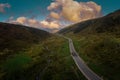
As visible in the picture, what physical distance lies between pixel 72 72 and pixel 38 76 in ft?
51.6

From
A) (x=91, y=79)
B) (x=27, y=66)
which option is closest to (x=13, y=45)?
(x=27, y=66)

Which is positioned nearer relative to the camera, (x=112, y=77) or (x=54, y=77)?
(x=112, y=77)

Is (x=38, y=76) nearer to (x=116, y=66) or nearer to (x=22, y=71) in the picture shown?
(x=22, y=71)

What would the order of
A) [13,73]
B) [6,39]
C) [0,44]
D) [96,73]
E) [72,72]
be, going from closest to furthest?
1. [96,73]
2. [72,72]
3. [13,73]
4. [0,44]
5. [6,39]

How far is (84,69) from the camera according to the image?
7062 centimetres

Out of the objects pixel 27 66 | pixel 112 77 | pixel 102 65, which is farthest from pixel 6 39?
pixel 112 77

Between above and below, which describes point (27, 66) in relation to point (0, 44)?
below

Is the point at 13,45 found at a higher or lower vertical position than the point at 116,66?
higher

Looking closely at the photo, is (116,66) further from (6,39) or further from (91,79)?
(6,39)

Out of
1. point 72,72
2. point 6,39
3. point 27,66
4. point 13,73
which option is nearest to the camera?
point 72,72

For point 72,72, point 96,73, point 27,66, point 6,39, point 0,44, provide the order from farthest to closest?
point 6,39 < point 0,44 < point 27,66 < point 72,72 < point 96,73

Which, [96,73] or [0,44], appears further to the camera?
[0,44]

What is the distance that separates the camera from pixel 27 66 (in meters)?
89.9

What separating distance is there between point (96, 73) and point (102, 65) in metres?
12.6
